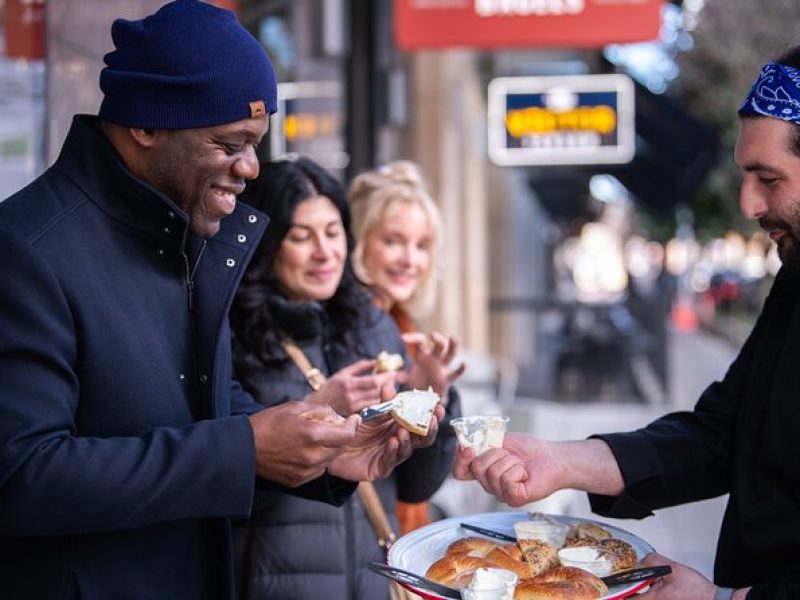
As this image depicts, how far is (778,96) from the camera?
218cm

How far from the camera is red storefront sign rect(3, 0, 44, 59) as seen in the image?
3389 millimetres

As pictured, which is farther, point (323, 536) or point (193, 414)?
point (323, 536)

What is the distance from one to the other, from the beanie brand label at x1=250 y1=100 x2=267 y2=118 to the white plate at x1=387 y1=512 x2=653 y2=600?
93 centimetres

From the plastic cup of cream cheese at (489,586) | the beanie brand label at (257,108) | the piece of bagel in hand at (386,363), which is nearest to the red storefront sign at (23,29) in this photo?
the piece of bagel in hand at (386,363)

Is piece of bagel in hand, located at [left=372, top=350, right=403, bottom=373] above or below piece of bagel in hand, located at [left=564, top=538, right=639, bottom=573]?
above

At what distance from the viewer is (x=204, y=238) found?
2119 mm

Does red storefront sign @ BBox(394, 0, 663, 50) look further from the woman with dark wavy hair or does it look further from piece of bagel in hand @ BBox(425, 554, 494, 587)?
piece of bagel in hand @ BBox(425, 554, 494, 587)

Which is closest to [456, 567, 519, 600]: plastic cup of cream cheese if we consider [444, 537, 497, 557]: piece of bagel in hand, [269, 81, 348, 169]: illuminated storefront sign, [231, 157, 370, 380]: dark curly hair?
[444, 537, 497, 557]: piece of bagel in hand

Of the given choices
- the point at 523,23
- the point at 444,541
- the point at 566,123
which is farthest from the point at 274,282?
the point at 566,123

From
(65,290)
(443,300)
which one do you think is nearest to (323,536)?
(65,290)

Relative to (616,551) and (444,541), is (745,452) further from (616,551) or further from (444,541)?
(444,541)

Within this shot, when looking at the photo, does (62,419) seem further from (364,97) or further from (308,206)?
(364,97)

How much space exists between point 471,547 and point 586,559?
0.24 meters

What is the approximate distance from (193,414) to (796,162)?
1.36m
